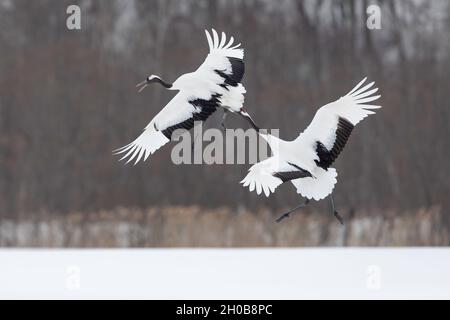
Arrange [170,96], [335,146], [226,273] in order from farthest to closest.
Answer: [170,96]
[226,273]
[335,146]

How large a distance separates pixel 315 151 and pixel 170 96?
190 cm

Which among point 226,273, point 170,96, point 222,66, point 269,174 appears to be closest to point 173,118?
point 222,66

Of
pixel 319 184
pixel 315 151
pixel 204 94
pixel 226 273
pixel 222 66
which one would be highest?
pixel 222 66

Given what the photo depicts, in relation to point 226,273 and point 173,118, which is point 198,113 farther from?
point 226,273

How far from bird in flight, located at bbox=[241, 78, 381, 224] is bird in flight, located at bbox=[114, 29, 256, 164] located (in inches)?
12.7

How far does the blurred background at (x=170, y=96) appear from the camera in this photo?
24.2 ft

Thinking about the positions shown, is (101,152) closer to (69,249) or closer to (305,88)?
(69,249)

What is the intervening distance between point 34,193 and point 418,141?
271 centimetres

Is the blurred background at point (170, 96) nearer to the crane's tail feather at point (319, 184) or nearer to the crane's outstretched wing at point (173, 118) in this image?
the crane's outstretched wing at point (173, 118)

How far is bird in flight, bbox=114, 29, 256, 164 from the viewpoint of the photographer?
5766 millimetres

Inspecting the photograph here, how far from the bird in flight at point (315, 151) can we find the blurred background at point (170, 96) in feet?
5.48

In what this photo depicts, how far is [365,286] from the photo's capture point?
6.06 m

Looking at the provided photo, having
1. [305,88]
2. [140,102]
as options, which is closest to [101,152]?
[140,102]

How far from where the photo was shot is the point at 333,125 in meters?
5.64
